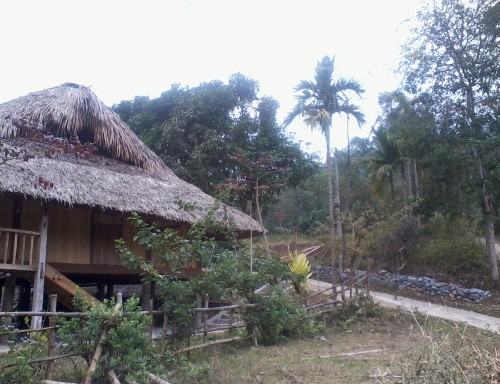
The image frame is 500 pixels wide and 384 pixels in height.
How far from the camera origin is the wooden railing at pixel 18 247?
8.67 meters

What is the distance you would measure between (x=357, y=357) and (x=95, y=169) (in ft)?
19.0

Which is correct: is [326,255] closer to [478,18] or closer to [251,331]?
[478,18]

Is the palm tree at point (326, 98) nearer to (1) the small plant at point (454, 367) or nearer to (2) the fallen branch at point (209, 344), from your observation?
(2) the fallen branch at point (209, 344)

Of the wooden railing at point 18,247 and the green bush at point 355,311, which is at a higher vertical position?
the wooden railing at point 18,247

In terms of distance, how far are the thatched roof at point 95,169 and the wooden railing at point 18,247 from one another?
2.50 ft

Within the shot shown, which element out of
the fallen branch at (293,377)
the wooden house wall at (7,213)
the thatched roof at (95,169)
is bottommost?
the fallen branch at (293,377)

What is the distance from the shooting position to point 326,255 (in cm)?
2089

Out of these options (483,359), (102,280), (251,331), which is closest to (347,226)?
(251,331)

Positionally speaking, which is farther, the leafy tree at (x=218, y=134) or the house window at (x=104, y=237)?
the leafy tree at (x=218, y=134)

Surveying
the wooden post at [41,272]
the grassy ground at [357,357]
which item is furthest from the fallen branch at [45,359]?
the wooden post at [41,272]

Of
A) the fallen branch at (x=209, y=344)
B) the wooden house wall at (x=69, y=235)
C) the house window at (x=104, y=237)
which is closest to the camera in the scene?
the fallen branch at (x=209, y=344)

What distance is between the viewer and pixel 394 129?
705 inches

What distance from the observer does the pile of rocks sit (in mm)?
15227

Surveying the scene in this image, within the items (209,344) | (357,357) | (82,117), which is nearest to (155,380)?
(209,344)
